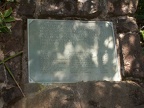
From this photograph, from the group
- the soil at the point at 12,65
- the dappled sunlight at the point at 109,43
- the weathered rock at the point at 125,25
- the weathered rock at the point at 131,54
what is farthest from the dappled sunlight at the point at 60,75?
the weathered rock at the point at 125,25

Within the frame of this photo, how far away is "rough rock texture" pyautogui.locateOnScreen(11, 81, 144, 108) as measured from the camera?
2457mm

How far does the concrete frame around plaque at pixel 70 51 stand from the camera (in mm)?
2768

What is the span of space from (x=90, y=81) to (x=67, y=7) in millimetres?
842

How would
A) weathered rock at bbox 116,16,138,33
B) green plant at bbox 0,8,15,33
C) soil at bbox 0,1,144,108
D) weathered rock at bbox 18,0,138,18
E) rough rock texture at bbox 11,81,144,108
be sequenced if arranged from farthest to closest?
weathered rock at bbox 116,16,138,33
weathered rock at bbox 18,0,138,18
green plant at bbox 0,8,15,33
soil at bbox 0,1,144,108
rough rock texture at bbox 11,81,144,108

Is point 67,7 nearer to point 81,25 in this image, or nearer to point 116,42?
point 81,25

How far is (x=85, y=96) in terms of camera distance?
2535 mm

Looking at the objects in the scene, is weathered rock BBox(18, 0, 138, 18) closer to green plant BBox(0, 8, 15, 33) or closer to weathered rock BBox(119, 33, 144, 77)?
green plant BBox(0, 8, 15, 33)

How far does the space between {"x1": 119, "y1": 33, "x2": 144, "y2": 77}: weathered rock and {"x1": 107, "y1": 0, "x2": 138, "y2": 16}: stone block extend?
0.26 metres

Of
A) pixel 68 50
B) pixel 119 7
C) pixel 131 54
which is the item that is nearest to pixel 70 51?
pixel 68 50

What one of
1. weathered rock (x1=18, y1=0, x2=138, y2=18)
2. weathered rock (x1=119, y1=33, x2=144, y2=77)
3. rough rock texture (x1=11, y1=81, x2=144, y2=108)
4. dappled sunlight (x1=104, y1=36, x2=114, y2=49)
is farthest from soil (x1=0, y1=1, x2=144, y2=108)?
dappled sunlight (x1=104, y1=36, x2=114, y2=49)

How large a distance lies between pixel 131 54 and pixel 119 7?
54 centimetres

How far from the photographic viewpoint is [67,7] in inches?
118

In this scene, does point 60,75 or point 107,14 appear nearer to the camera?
point 60,75

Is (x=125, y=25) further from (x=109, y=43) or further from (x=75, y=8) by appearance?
(x=75, y=8)
